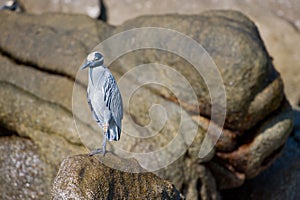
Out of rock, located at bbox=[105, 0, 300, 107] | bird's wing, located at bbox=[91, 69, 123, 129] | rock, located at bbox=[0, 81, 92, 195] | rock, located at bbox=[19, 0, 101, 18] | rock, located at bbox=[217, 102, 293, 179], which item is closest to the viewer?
bird's wing, located at bbox=[91, 69, 123, 129]

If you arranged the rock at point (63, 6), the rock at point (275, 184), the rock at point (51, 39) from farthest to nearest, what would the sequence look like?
1. the rock at point (63, 6)
2. the rock at point (275, 184)
3. the rock at point (51, 39)

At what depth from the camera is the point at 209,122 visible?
23.2ft

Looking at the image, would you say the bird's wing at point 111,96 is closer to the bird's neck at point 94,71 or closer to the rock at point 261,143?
the bird's neck at point 94,71

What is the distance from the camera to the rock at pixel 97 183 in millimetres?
4535

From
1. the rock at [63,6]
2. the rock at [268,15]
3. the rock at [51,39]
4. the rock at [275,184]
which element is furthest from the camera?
the rock at [63,6]

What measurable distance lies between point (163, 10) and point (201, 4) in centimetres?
72

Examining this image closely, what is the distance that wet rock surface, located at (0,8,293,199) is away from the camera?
22.3 ft

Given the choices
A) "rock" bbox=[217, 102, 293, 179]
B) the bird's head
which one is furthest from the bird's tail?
"rock" bbox=[217, 102, 293, 179]

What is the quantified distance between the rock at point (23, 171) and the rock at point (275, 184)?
2.56 meters

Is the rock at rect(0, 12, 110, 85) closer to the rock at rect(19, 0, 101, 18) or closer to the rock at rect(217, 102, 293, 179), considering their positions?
the rock at rect(217, 102, 293, 179)

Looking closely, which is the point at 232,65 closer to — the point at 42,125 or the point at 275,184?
the point at 275,184

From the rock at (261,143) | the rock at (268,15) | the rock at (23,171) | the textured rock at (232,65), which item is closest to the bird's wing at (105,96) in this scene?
the rock at (23,171)

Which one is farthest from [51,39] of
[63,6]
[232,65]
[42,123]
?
[63,6]

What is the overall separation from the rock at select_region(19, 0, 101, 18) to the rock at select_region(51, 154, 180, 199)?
260 inches
